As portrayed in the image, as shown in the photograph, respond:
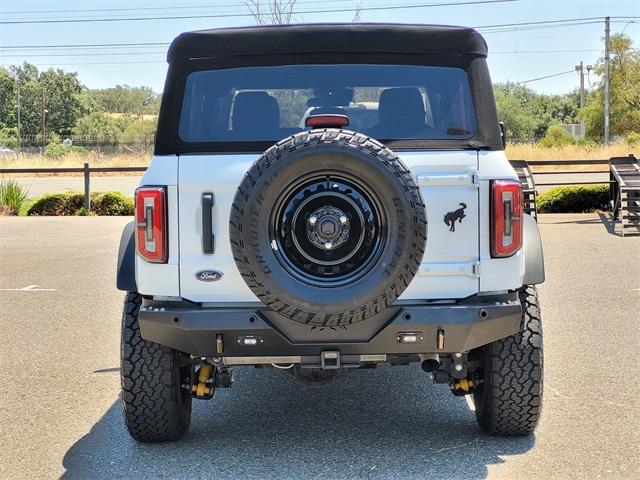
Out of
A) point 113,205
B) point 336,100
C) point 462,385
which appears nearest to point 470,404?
point 462,385

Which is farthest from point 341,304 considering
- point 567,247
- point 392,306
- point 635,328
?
point 567,247

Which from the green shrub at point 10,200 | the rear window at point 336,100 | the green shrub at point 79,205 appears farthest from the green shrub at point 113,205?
the rear window at point 336,100

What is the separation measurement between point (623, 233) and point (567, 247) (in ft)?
5.28

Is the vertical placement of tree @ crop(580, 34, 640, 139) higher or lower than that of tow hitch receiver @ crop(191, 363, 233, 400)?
higher

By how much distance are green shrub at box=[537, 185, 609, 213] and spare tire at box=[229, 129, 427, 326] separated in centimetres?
1405

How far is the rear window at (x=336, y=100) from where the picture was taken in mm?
4574

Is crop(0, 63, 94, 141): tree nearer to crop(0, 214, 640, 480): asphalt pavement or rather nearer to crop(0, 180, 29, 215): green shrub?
crop(0, 180, 29, 215): green shrub

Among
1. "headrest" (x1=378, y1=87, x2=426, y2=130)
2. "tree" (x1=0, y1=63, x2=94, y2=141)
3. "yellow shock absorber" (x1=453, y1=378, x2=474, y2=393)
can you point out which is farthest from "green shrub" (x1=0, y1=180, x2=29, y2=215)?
"tree" (x1=0, y1=63, x2=94, y2=141)

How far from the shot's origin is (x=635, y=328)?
772cm

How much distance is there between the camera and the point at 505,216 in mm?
4324

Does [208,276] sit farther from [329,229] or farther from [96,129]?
[96,129]

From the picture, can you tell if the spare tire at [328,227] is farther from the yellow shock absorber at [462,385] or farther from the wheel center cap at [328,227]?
the yellow shock absorber at [462,385]

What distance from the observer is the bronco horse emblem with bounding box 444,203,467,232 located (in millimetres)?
4285

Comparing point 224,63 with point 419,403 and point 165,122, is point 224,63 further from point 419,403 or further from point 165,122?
point 419,403
